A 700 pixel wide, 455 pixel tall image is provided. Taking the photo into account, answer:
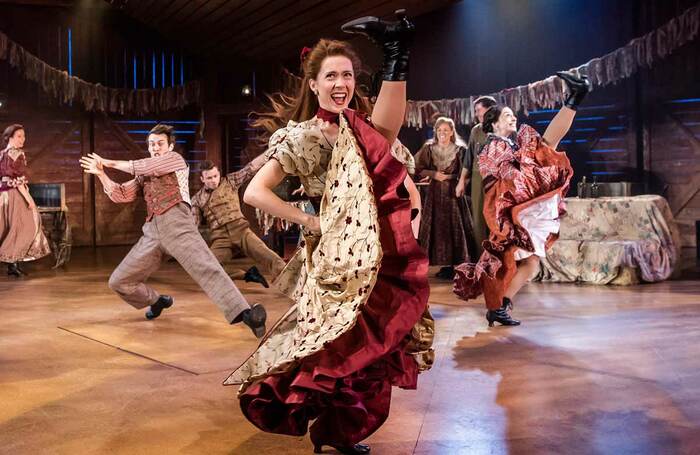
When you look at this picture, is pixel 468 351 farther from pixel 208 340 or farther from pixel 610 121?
pixel 610 121

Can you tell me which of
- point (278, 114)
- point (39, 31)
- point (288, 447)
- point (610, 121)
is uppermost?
point (39, 31)

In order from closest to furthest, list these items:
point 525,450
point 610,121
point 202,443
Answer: point 525,450, point 202,443, point 610,121

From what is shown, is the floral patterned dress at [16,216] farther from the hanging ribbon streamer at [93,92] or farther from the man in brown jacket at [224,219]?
the hanging ribbon streamer at [93,92]

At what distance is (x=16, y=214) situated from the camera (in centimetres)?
843

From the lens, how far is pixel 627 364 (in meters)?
3.81

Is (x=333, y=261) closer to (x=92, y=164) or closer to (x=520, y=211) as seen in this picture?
(x=92, y=164)

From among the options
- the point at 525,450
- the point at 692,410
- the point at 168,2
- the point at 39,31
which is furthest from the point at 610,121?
the point at 39,31

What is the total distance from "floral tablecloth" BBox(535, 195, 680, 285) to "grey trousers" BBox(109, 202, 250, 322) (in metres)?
3.52

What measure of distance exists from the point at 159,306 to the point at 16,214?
12.0 feet

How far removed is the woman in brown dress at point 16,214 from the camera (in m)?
8.28

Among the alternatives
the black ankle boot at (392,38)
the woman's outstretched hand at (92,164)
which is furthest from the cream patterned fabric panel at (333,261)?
the woman's outstretched hand at (92,164)

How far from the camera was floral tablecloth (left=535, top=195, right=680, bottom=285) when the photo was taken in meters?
6.81

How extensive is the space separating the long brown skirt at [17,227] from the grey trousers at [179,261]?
12.2ft

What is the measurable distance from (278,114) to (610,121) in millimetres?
7202
